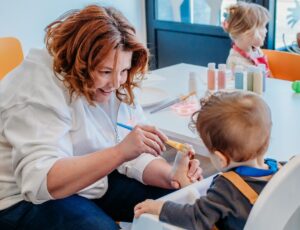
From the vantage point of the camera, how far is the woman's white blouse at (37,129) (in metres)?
1.20

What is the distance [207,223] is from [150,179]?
50 centimetres

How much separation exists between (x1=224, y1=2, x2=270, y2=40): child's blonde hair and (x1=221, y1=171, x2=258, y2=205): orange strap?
4.85ft

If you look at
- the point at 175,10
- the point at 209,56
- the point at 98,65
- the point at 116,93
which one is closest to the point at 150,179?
the point at 116,93

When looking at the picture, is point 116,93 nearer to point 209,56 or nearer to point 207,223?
point 207,223

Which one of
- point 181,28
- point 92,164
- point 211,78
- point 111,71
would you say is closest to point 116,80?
point 111,71

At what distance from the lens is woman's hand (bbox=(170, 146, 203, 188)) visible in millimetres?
1321

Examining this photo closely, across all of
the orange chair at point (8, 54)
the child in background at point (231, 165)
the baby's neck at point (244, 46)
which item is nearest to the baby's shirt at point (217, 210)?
the child in background at point (231, 165)

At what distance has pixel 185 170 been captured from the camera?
→ 53.2 inches

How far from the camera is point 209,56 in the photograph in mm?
3658

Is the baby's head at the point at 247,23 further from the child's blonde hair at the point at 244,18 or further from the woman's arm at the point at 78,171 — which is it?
the woman's arm at the point at 78,171

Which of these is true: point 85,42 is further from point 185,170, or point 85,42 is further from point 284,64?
point 284,64

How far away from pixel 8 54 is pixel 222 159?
5.87 ft

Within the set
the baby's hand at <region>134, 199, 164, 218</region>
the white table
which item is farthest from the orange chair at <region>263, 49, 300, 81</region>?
the baby's hand at <region>134, 199, 164, 218</region>

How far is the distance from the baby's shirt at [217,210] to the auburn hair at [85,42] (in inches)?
17.9
